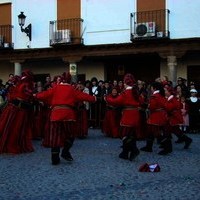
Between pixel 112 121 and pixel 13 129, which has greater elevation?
pixel 13 129

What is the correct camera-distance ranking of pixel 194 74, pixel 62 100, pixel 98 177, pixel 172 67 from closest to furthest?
pixel 98 177 → pixel 62 100 → pixel 172 67 → pixel 194 74

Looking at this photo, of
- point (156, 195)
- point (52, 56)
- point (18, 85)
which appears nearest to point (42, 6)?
point (52, 56)

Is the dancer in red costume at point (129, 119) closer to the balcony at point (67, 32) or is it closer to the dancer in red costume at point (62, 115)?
the dancer in red costume at point (62, 115)

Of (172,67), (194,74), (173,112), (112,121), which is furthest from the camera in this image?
(194,74)

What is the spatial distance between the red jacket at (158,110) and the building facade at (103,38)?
889 cm

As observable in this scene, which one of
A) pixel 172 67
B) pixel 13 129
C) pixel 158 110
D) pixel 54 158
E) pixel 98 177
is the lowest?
pixel 98 177

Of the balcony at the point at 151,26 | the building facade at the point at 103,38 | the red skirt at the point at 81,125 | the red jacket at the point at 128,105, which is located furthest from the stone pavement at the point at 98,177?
the building facade at the point at 103,38

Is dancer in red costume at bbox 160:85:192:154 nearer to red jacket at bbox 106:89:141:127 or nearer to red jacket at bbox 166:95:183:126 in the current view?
red jacket at bbox 166:95:183:126

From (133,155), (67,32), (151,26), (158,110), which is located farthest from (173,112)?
(67,32)

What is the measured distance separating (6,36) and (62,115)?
49.6 ft

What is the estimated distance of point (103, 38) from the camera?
21.6 meters

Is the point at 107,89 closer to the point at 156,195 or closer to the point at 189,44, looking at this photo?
the point at 189,44

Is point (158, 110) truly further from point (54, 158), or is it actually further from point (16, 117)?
point (16, 117)

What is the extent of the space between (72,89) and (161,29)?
11.3m
